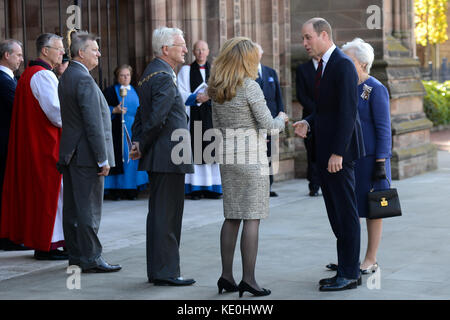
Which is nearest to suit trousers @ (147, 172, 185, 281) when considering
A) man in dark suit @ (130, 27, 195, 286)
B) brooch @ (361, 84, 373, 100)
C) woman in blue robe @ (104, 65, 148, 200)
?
man in dark suit @ (130, 27, 195, 286)

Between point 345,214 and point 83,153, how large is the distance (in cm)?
202

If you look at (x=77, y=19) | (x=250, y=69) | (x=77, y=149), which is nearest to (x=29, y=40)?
(x=77, y=19)

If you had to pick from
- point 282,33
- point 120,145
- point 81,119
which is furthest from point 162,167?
point 282,33

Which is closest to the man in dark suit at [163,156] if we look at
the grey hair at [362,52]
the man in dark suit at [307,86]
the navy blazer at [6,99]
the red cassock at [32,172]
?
the grey hair at [362,52]

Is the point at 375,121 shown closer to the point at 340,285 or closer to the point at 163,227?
the point at 340,285

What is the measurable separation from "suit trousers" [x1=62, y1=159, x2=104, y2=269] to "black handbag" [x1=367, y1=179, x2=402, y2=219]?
2.01 meters

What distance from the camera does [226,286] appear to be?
5887 mm

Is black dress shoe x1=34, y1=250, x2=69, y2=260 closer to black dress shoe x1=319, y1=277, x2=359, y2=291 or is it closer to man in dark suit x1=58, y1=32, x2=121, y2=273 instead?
man in dark suit x1=58, y1=32, x2=121, y2=273

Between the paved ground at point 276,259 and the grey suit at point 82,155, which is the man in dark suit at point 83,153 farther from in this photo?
the paved ground at point 276,259

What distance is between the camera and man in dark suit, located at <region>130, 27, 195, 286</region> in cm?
620

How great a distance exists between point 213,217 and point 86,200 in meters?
2.87

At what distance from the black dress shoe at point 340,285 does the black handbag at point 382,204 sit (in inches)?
22.9

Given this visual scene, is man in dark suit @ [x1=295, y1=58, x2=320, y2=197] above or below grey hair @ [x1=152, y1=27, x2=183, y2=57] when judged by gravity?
below

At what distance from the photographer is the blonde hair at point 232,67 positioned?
564cm
